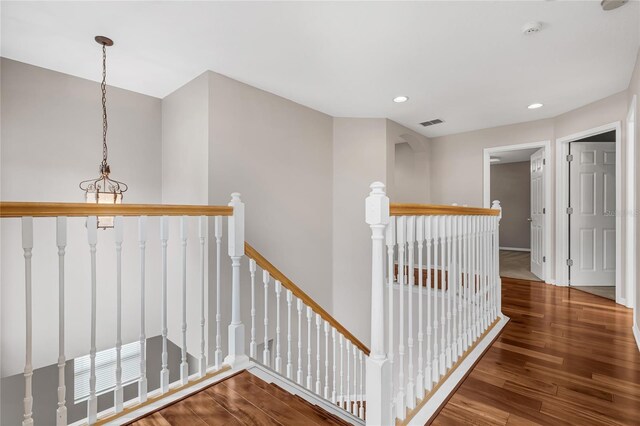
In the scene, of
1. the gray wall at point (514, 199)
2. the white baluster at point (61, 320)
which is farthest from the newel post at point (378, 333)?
the gray wall at point (514, 199)

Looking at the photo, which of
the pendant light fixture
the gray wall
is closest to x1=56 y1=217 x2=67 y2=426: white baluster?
the pendant light fixture

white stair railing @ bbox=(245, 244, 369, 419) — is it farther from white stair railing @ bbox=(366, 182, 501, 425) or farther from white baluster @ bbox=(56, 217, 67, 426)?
white baluster @ bbox=(56, 217, 67, 426)

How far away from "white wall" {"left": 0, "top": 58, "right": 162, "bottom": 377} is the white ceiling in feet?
0.88

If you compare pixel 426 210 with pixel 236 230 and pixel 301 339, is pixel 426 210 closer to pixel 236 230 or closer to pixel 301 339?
pixel 236 230

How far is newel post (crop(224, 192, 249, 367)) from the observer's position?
2006 millimetres

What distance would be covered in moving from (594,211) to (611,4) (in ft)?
10.4

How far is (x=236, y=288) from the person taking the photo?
203 centimetres

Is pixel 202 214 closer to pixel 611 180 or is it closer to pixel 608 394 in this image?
pixel 608 394

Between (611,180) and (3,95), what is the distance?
682 centimetres

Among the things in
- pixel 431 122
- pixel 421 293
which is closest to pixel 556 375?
pixel 421 293

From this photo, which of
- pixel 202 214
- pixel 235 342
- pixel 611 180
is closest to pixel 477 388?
pixel 235 342

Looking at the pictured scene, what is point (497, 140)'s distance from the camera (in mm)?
4930

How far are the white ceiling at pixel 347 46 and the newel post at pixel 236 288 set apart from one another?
4.36 feet

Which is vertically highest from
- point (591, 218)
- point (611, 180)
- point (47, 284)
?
point (611, 180)
